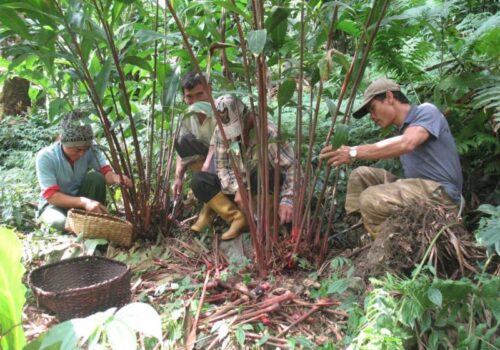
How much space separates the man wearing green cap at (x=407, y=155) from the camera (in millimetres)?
2178

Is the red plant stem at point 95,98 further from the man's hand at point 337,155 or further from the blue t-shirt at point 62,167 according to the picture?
the man's hand at point 337,155

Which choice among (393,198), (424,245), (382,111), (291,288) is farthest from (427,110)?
(291,288)

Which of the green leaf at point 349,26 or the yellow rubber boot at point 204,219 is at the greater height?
the green leaf at point 349,26

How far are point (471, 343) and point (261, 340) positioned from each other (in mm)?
728

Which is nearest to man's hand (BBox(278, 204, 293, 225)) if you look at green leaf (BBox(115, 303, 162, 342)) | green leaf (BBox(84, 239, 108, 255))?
green leaf (BBox(84, 239, 108, 255))

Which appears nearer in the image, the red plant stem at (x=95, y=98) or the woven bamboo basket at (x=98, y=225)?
the red plant stem at (x=95, y=98)

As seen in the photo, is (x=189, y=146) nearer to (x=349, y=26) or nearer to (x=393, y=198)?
(x=349, y=26)

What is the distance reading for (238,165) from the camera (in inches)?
93.4

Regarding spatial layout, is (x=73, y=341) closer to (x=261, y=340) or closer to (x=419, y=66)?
(x=261, y=340)

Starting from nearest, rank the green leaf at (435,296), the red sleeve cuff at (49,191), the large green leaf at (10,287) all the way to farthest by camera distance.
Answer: the large green leaf at (10,287), the green leaf at (435,296), the red sleeve cuff at (49,191)

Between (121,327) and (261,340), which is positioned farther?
(261,340)

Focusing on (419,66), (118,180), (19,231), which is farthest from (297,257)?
(19,231)

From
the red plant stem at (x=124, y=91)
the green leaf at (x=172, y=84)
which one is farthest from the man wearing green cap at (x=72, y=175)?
the green leaf at (x=172, y=84)

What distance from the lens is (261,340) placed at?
1722 mm
